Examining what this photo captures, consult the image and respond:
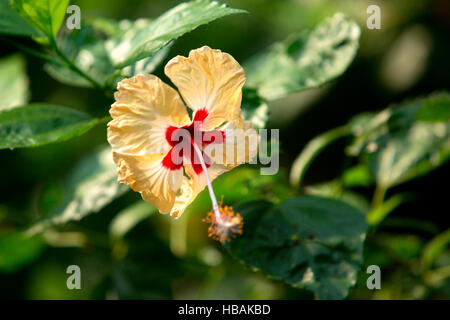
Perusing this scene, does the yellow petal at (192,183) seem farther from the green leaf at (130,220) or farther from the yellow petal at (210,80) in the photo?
the green leaf at (130,220)

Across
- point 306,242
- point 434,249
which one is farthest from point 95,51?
point 434,249

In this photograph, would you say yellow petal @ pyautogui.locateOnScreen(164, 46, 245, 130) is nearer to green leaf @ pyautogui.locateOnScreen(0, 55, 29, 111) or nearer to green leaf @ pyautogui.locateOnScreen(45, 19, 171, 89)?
green leaf @ pyautogui.locateOnScreen(45, 19, 171, 89)

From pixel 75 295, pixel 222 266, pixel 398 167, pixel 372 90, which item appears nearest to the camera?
pixel 398 167

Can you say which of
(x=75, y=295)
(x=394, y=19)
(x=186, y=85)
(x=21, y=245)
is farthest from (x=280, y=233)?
(x=394, y=19)

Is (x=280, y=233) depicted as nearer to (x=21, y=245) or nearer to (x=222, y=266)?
(x=222, y=266)

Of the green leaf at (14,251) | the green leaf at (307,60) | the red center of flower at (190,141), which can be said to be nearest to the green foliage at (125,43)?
the red center of flower at (190,141)

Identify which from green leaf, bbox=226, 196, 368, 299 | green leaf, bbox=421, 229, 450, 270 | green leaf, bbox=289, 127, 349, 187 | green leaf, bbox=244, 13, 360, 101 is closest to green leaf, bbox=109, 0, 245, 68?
green leaf, bbox=244, 13, 360, 101
